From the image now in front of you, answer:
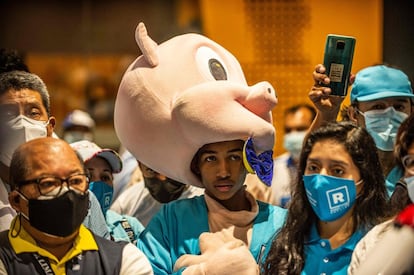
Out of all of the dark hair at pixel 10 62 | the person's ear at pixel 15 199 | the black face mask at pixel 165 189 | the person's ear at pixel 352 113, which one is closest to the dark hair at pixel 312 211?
the person's ear at pixel 352 113

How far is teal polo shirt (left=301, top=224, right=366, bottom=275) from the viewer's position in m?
3.74

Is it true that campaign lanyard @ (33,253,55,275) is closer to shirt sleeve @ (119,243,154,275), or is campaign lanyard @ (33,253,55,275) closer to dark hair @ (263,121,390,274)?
shirt sleeve @ (119,243,154,275)

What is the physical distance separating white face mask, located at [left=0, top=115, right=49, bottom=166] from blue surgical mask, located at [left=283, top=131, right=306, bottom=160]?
2.97 m

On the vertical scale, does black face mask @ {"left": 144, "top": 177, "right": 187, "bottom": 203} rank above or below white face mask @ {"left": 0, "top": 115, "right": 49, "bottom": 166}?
below

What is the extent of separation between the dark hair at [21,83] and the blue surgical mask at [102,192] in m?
0.67

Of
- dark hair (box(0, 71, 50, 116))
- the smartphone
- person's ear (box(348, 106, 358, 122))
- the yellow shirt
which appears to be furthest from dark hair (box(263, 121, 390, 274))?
dark hair (box(0, 71, 50, 116))

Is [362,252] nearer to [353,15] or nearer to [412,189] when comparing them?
[412,189]

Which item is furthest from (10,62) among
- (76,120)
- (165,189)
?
(76,120)

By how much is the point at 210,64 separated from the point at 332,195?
2.98 feet

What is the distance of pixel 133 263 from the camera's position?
3.54 m

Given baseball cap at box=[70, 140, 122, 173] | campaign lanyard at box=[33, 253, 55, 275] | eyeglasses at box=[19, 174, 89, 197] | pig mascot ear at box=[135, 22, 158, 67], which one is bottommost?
baseball cap at box=[70, 140, 122, 173]

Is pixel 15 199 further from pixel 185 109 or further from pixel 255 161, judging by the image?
pixel 255 161

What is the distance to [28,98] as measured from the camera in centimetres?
415

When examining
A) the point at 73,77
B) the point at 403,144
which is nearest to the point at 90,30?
the point at 73,77
